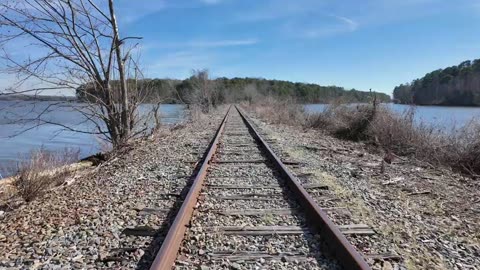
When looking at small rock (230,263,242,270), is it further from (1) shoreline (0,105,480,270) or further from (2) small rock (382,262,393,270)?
(2) small rock (382,262,393,270)

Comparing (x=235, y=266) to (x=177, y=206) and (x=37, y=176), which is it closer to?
(x=177, y=206)

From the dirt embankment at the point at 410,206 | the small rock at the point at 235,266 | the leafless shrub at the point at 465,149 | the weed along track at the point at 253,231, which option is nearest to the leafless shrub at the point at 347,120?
the leafless shrub at the point at 465,149

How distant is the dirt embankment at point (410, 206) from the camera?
425 cm

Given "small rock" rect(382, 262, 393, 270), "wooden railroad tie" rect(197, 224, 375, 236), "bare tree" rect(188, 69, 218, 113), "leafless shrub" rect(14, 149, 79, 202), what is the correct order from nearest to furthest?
"small rock" rect(382, 262, 393, 270) → "wooden railroad tie" rect(197, 224, 375, 236) → "leafless shrub" rect(14, 149, 79, 202) → "bare tree" rect(188, 69, 218, 113)

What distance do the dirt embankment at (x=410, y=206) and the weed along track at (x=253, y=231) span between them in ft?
1.45

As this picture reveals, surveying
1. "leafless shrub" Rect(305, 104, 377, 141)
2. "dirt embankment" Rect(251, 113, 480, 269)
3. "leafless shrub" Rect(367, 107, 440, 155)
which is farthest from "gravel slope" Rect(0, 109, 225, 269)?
"leafless shrub" Rect(305, 104, 377, 141)

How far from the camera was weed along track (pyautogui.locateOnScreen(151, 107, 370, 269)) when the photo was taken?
12.8 feet

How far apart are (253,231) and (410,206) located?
8.65 feet

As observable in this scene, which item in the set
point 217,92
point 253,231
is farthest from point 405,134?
point 217,92

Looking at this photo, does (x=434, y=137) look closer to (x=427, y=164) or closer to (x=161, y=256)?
(x=427, y=164)

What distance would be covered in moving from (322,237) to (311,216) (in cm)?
64

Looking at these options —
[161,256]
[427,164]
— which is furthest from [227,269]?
[427,164]

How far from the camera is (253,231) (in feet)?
15.6

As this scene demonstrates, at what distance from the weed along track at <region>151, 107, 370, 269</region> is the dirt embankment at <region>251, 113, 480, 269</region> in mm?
441
